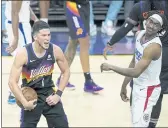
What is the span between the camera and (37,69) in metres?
4.56

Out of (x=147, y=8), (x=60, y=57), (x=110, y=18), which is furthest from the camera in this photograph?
(x=110, y=18)

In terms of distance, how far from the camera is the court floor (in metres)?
5.70

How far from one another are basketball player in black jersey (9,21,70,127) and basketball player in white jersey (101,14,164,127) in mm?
571

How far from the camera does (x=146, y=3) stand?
495 centimetres

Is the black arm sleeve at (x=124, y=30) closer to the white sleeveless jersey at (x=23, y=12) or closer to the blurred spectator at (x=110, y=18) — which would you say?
the white sleeveless jersey at (x=23, y=12)

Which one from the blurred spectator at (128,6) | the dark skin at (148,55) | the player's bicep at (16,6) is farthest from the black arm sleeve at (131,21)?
the blurred spectator at (128,6)

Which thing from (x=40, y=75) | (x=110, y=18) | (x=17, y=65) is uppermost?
(x=110, y=18)

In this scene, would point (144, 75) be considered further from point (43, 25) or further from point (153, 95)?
point (43, 25)

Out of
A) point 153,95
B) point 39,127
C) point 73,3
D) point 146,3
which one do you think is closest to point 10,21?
point 73,3

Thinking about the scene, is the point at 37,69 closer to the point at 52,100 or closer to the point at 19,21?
the point at 52,100

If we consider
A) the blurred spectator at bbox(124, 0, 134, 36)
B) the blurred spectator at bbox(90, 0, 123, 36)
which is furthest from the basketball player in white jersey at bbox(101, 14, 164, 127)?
the blurred spectator at bbox(124, 0, 134, 36)

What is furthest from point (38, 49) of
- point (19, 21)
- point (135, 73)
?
point (19, 21)

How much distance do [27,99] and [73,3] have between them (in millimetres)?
2199

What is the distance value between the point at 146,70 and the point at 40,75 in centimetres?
100
